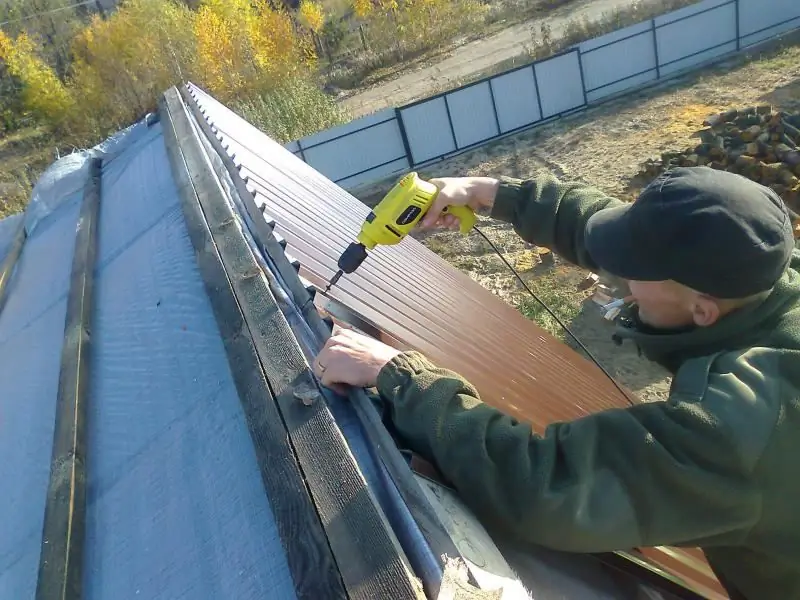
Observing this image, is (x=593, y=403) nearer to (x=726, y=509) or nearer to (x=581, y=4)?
(x=726, y=509)

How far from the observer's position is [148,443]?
1.85 metres

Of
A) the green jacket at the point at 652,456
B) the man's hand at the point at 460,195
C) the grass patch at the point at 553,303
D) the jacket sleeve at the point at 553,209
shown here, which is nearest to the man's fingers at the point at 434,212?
the man's hand at the point at 460,195

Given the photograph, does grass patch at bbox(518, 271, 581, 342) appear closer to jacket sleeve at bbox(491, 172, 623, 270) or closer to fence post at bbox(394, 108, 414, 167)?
jacket sleeve at bbox(491, 172, 623, 270)

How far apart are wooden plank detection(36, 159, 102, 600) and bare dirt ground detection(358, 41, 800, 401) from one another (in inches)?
231

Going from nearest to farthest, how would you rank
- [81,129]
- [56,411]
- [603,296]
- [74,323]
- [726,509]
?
[726,509]
[56,411]
[74,323]
[603,296]
[81,129]

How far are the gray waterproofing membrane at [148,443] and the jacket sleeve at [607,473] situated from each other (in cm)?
46

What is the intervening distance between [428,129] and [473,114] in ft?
4.12

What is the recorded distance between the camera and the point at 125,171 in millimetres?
Answer: 4695

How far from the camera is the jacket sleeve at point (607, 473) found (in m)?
1.30

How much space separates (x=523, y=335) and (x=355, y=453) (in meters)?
2.90

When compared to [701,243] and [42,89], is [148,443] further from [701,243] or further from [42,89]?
[42,89]

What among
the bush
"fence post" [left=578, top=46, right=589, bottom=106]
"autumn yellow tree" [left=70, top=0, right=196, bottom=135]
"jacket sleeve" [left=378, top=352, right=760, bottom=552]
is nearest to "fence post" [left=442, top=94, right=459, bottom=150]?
"fence post" [left=578, top=46, right=589, bottom=106]

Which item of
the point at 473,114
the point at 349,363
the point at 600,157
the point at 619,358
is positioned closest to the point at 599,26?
the point at 473,114

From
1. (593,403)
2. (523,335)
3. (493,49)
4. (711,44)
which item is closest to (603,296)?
(523,335)
